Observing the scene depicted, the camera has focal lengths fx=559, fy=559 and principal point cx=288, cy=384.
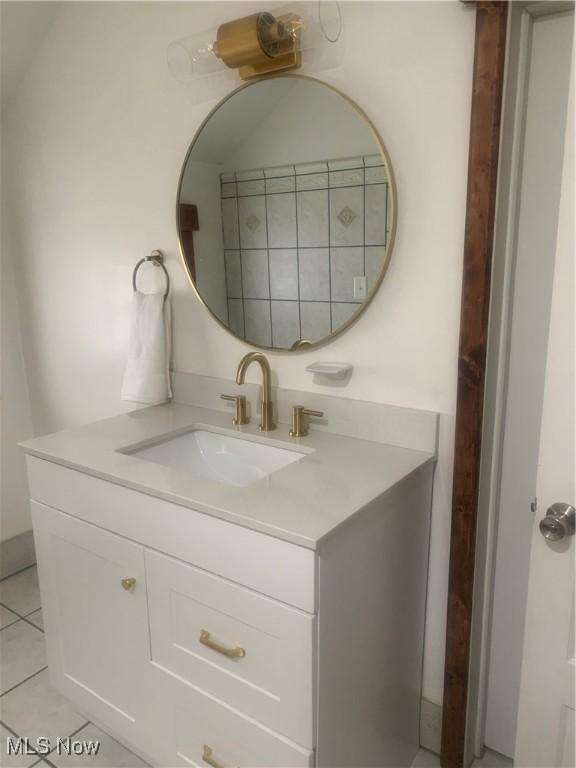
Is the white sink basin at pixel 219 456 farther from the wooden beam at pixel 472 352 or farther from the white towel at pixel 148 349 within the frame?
the wooden beam at pixel 472 352

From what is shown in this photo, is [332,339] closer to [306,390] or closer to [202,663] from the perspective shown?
[306,390]

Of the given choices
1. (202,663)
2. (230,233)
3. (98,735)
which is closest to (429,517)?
(202,663)

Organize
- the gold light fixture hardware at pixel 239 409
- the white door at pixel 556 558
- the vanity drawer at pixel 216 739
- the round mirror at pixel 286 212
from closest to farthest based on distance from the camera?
the white door at pixel 556 558 → the vanity drawer at pixel 216 739 → the round mirror at pixel 286 212 → the gold light fixture hardware at pixel 239 409

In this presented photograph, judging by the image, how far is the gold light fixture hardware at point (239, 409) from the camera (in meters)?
1.65

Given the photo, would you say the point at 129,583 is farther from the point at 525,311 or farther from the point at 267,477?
the point at 525,311

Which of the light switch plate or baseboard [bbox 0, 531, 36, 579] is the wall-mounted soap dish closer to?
the light switch plate

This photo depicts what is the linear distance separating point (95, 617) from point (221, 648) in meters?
0.51

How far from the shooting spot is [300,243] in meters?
1.52

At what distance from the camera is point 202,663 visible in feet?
4.11

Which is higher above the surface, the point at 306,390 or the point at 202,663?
the point at 306,390

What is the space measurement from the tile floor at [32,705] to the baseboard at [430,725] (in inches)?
31.2

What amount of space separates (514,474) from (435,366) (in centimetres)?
35

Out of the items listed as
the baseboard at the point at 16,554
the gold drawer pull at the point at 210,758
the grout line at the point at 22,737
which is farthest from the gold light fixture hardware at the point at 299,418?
the baseboard at the point at 16,554

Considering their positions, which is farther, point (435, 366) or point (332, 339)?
point (332, 339)
